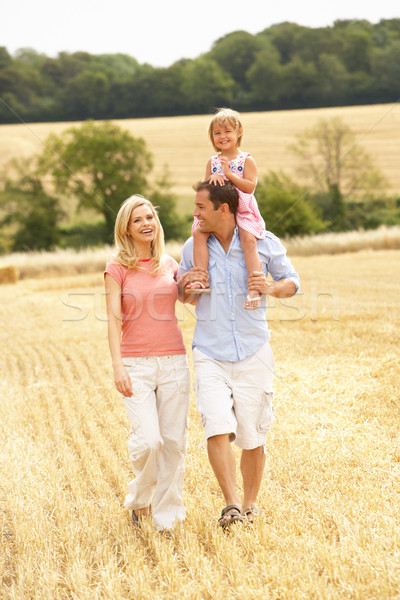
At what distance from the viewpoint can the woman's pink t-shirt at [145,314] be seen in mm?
4359

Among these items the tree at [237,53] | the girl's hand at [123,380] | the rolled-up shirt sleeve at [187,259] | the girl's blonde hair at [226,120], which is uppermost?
the tree at [237,53]

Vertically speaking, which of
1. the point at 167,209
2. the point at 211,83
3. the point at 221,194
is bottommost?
the point at 167,209

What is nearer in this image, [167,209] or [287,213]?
[287,213]

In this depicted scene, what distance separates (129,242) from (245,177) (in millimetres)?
875

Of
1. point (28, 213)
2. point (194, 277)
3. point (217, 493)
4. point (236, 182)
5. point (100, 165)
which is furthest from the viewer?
point (100, 165)

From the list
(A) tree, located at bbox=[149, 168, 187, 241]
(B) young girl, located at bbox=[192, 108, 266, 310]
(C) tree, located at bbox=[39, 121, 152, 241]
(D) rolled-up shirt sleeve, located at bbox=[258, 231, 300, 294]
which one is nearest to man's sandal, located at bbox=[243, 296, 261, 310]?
(B) young girl, located at bbox=[192, 108, 266, 310]

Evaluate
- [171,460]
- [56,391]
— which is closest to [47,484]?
[171,460]

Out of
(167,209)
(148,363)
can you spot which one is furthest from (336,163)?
(148,363)

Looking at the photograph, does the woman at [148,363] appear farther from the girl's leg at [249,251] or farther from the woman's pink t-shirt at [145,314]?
the girl's leg at [249,251]

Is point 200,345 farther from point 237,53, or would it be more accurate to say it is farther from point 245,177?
point 237,53

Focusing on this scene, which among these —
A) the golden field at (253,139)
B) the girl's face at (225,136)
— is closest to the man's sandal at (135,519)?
the girl's face at (225,136)

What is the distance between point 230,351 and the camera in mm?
4312

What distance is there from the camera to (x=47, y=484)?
16.9ft

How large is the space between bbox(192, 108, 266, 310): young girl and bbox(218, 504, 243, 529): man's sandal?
1.19m
